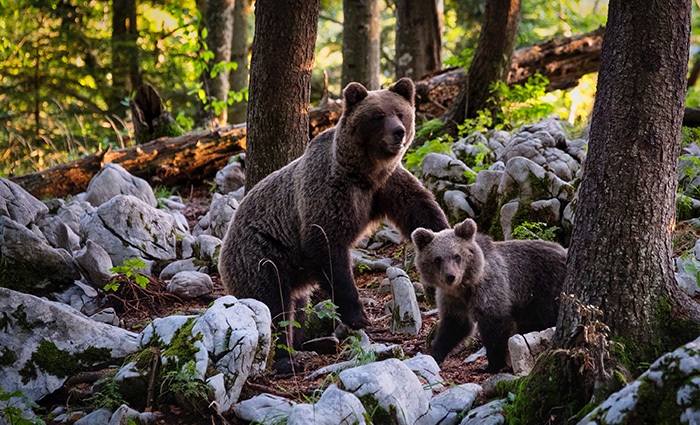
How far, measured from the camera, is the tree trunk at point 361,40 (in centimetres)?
1255

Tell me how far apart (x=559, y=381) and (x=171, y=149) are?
8398mm

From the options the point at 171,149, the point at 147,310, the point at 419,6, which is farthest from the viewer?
Result: the point at 419,6

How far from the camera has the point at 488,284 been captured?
526 centimetres

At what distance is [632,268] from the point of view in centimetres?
373

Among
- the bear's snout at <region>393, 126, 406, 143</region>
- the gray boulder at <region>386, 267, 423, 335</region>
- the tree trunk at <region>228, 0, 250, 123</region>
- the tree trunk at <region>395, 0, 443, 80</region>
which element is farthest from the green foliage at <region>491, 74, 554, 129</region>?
the tree trunk at <region>228, 0, 250, 123</region>

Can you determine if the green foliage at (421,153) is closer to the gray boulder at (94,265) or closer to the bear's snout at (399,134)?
the bear's snout at (399,134)

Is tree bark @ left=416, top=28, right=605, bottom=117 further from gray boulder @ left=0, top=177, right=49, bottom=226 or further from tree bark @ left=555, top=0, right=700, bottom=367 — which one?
tree bark @ left=555, top=0, right=700, bottom=367

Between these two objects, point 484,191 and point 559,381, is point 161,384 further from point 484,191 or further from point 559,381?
point 484,191

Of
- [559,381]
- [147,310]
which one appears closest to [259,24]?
[147,310]

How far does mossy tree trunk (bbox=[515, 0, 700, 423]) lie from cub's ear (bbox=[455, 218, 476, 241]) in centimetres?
163

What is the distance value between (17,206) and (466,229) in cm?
489

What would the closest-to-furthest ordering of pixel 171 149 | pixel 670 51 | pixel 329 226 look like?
1. pixel 670 51
2. pixel 329 226
3. pixel 171 149

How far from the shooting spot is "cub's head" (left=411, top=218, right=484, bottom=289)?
522 centimetres

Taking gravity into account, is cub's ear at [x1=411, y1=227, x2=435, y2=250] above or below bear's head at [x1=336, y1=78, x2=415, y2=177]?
below
